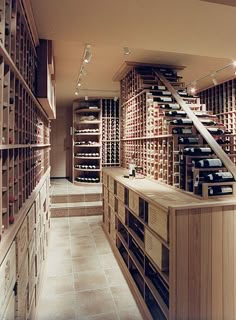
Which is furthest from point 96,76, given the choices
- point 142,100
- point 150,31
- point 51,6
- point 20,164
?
point 20,164

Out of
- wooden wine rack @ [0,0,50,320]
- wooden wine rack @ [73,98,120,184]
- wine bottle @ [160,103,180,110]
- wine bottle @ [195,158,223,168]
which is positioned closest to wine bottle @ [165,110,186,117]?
wine bottle @ [160,103,180,110]

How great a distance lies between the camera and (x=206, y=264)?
1704 millimetres

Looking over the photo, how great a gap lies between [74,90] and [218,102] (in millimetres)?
3276

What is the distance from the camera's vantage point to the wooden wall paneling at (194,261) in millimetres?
1650

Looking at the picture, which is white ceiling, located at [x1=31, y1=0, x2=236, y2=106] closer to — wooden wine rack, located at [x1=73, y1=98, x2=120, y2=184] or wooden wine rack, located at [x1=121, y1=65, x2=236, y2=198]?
wooden wine rack, located at [x1=121, y1=65, x2=236, y2=198]

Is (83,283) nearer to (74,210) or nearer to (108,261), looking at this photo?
(108,261)

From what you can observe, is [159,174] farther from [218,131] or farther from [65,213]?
[65,213]

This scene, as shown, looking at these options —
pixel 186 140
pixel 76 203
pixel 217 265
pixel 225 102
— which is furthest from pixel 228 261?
pixel 225 102

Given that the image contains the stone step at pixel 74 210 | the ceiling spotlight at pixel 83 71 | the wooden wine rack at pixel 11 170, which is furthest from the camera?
the stone step at pixel 74 210

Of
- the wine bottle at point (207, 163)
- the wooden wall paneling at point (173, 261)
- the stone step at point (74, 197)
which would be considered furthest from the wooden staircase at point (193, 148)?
the stone step at point (74, 197)

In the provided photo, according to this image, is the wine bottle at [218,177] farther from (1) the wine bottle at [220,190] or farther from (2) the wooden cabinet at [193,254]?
(2) the wooden cabinet at [193,254]

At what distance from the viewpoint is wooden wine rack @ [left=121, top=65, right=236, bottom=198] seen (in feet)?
7.54

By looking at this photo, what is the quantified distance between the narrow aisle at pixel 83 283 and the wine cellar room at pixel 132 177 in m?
0.01

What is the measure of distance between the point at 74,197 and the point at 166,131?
3226mm
